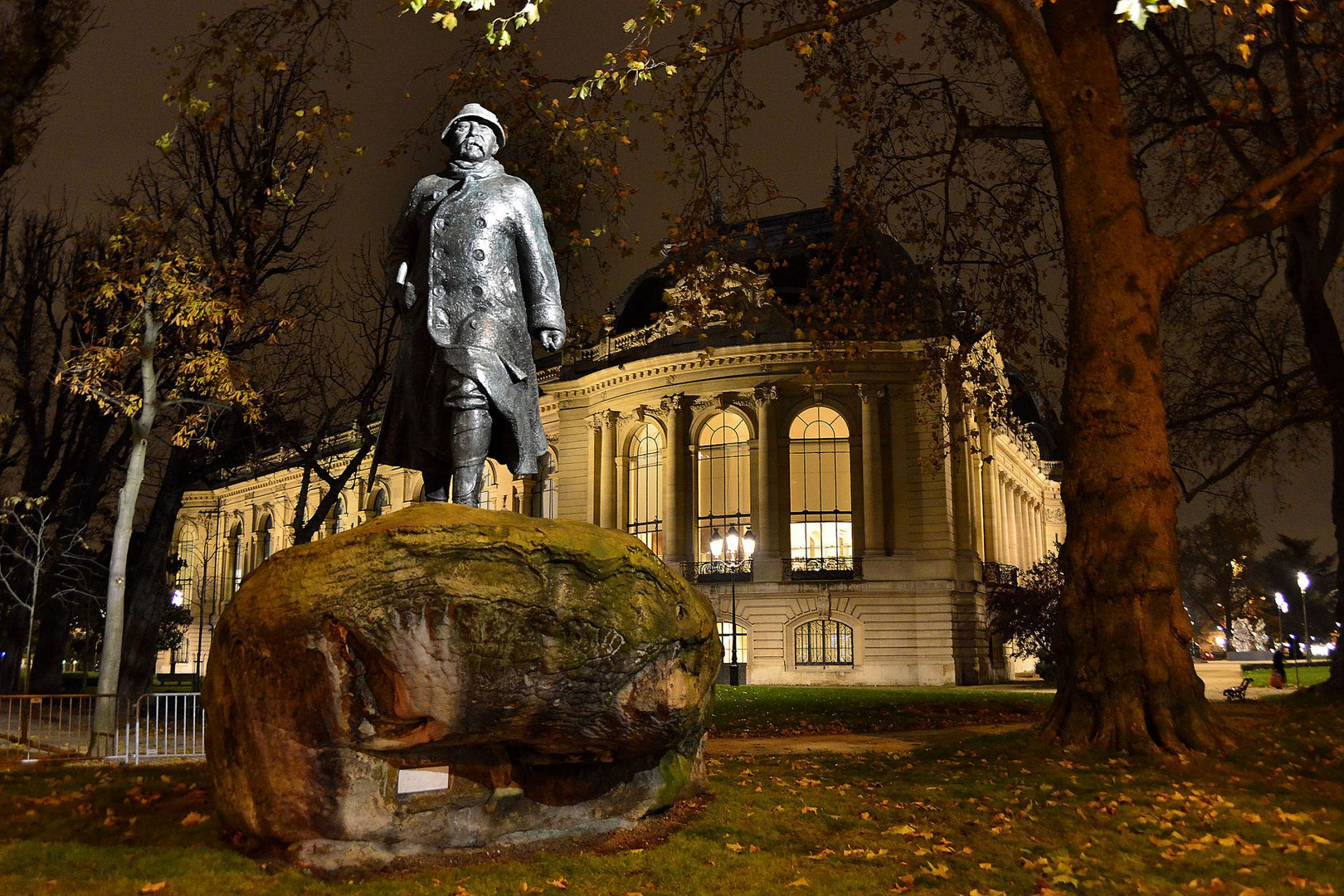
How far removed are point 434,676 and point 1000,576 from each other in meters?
44.7

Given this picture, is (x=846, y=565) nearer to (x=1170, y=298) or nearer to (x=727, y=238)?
(x=1170, y=298)

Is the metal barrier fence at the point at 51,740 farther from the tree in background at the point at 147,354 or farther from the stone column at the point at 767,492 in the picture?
the stone column at the point at 767,492

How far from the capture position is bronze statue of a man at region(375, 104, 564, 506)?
677 centimetres

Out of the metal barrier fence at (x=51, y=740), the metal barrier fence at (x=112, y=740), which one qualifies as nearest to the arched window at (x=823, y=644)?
the metal barrier fence at (x=112, y=740)

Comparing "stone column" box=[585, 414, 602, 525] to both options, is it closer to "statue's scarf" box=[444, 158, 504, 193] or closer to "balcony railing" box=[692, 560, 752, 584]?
"balcony railing" box=[692, 560, 752, 584]

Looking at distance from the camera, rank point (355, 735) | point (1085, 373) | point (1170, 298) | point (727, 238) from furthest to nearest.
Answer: point (1170, 298) < point (727, 238) < point (1085, 373) < point (355, 735)

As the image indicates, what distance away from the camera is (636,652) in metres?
5.89

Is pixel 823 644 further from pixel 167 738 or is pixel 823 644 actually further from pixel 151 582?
pixel 167 738

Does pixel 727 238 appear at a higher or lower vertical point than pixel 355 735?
higher

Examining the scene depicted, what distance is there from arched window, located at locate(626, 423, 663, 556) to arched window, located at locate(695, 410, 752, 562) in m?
2.02

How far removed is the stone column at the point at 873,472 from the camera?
42312 millimetres

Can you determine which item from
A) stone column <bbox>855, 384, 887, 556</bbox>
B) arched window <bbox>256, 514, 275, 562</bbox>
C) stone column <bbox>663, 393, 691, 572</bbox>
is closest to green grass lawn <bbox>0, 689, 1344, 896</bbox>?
stone column <bbox>855, 384, 887, 556</bbox>

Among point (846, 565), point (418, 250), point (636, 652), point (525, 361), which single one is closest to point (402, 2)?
point (418, 250)

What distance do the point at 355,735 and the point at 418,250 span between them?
3.27 m
